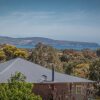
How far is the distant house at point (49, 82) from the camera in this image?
3916 centimetres

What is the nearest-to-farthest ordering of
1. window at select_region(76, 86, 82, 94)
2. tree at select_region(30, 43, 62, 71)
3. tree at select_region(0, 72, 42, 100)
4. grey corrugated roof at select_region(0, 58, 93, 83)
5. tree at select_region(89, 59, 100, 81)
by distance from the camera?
tree at select_region(0, 72, 42, 100) → grey corrugated roof at select_region(0, 58, 93, 83) → window at select_region(76, 86, 82, 94) → tree at select_region(89, 59, 100, 81) → tree at select_region(30, 43, 62, 71)

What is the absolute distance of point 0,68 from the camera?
40906 millimetres

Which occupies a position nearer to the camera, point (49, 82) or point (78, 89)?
point (49, 82)

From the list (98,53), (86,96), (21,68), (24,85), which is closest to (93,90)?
(86,96)

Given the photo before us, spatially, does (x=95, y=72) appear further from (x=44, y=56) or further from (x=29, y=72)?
(x=29, y=72)

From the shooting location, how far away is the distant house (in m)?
39.2

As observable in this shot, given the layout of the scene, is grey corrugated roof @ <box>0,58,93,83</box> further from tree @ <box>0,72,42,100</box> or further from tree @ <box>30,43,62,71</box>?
tree @ <box>30,43,62,71</box>

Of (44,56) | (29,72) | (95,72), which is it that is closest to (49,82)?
(29,72)

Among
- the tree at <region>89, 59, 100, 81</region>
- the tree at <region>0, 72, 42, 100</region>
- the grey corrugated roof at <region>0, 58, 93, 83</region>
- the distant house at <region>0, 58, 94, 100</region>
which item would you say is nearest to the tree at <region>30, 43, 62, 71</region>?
the tree at <region>89, 59, 100, 81</region>

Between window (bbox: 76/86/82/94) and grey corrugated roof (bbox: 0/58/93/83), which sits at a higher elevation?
grey corrugated roof (bbox: 0/58/93/83)

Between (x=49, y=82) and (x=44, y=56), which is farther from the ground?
(x=44, y=56)

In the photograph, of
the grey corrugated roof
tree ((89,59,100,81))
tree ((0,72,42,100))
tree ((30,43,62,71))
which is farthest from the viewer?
tree ((30,43,62,71))

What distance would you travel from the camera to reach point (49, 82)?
39.5 meters

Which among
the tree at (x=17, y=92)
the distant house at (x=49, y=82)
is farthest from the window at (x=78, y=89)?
the tree at (x=17, y=92)
